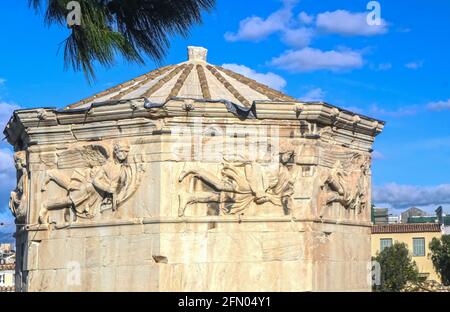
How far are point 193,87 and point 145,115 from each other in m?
1.49

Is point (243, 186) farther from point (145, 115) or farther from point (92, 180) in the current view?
point (92, 180)

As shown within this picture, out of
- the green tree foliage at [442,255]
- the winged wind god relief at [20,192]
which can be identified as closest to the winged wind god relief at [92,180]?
the winged wind god relief at [20,192]

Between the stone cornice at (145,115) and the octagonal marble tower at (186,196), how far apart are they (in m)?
0.02

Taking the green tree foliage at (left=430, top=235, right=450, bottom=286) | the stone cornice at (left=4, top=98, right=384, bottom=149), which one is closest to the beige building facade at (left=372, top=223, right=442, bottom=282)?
the green tree foliage at (left=430, top=235, right=450, bottom=286)

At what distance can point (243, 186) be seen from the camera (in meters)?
12.2

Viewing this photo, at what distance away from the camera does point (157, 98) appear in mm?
12906

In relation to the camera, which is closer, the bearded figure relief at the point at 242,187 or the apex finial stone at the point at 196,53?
the bearded figure relief at the point at 242,187

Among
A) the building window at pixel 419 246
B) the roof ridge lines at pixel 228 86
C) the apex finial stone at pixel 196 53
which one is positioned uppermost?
the apex finial stone at pixel 196 53

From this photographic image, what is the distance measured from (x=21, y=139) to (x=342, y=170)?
16.2 feet

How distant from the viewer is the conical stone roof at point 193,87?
1310 cm

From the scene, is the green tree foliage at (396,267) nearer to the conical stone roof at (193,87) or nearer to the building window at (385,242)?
the building window at (385,242)

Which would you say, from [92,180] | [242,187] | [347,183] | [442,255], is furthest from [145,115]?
[442,255]
